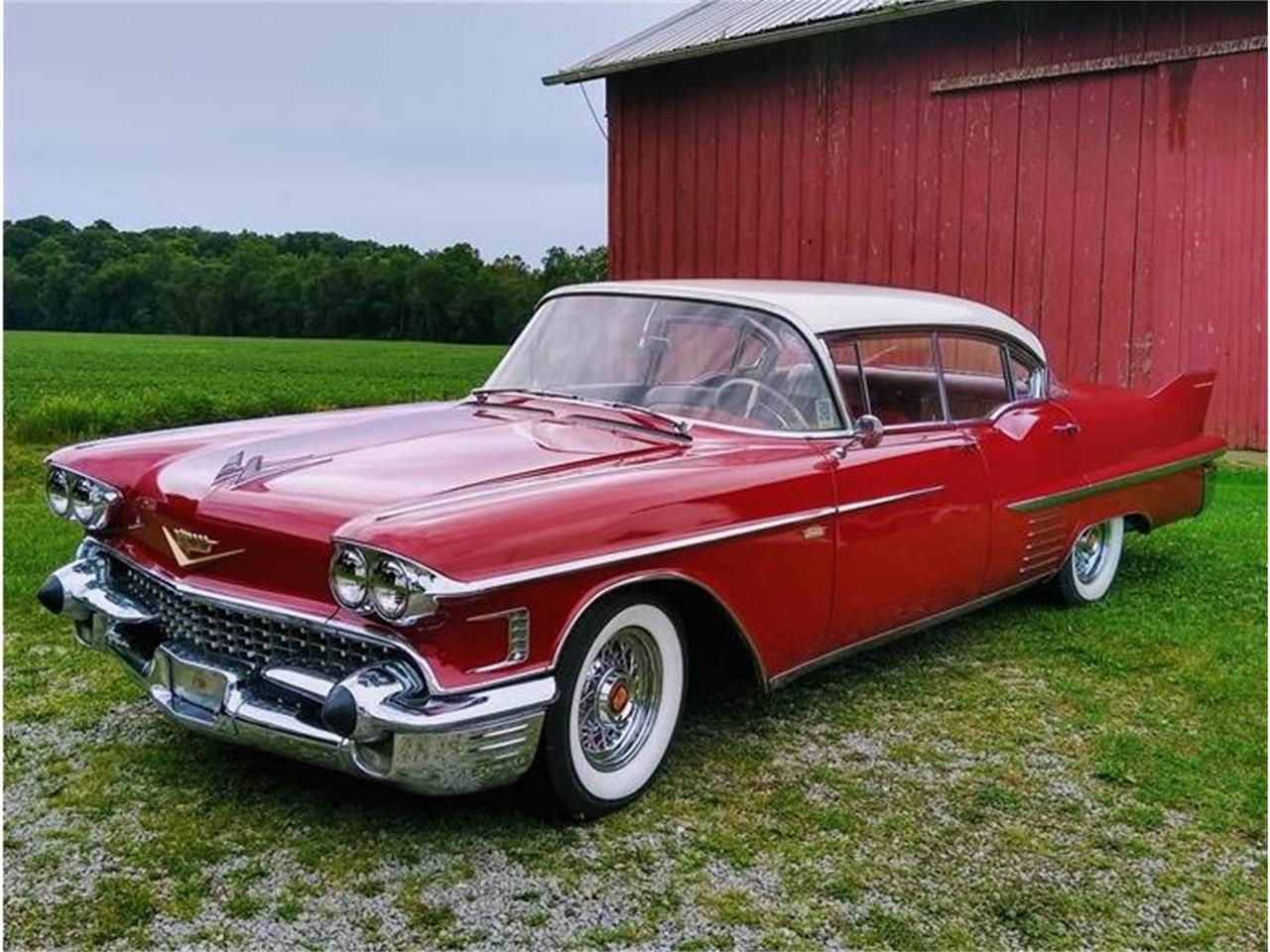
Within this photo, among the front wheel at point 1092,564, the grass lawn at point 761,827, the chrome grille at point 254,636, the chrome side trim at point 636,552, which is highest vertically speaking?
the chrome side trim at point 636,552

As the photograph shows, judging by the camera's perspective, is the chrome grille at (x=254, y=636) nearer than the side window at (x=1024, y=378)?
Yes

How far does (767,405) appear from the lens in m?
3.90

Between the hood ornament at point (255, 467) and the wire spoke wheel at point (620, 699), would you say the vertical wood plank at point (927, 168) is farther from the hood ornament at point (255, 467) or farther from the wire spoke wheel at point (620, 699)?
the hood ornament at point (255, 467)

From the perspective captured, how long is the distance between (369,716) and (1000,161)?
26.8 feet

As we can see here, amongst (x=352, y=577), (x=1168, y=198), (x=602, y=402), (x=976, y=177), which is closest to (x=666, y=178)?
(x=976, y=177)

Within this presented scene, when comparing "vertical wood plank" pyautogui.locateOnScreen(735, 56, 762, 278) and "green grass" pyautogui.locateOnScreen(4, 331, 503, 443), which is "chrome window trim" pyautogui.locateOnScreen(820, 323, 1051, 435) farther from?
"green grass" pyautogui.locateOnScreen(4, 331, 503, 443)

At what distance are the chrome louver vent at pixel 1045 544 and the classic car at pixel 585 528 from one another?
1 centimetres

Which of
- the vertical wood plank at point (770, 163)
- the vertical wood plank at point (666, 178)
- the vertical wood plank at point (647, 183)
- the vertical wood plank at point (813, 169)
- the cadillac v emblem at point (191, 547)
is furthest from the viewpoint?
the vertical wood plank at point (647, 183)

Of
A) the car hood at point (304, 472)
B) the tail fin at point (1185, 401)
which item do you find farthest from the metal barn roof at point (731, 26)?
the car hood at point (304, 472)

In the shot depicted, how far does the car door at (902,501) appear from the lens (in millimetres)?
3803

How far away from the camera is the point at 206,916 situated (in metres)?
2.68

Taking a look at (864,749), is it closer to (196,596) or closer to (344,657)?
(344,657)

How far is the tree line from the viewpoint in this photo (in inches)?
1265

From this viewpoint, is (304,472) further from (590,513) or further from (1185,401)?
(1185,401)
